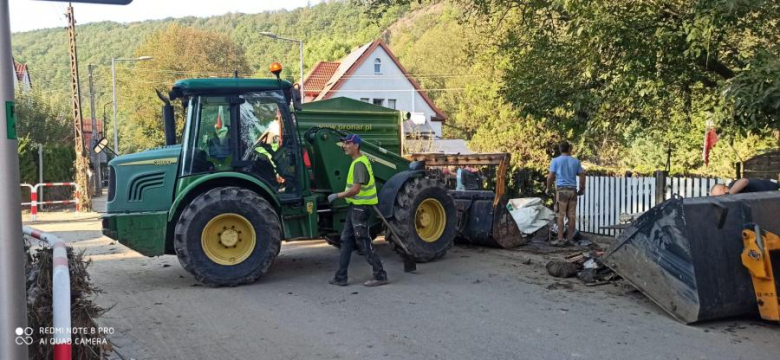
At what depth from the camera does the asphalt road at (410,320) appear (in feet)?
17.3

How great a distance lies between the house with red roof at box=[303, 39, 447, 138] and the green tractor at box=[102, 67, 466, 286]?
115 ft

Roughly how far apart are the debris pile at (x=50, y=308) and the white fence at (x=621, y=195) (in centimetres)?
869

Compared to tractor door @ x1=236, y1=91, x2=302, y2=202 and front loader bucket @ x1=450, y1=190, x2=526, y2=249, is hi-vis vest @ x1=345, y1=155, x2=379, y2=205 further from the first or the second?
front loader bucket @ x1=450, y1=190, x2=526, y2=249

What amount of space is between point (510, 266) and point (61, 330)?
6.88 meters

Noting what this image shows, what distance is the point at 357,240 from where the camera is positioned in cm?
771

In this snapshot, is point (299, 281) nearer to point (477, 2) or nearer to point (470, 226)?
point (470, 226)

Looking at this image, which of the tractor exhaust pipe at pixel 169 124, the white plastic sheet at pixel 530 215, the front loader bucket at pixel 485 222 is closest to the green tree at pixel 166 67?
the white plastic sheet at pixel 530 215

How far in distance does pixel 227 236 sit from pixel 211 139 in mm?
1265

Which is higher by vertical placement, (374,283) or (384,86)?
(384,86)

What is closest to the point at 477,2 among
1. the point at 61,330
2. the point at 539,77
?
the point at 539,77

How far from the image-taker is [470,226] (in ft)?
34.4

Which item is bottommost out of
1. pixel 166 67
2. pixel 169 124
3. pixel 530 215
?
pixel 530 215

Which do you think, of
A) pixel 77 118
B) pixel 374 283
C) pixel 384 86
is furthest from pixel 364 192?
pixel 384 86

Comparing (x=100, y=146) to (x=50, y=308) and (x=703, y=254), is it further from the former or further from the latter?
(x=703, y=254)
